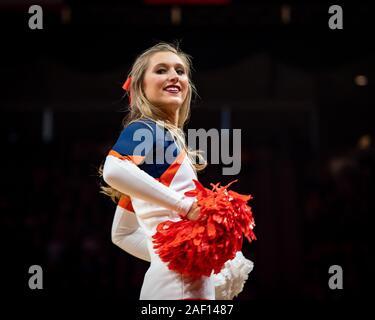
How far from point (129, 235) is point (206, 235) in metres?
0.39

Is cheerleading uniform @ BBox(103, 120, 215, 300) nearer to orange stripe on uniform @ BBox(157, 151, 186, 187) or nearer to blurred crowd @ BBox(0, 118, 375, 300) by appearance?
orange stripe on uniform @ BBox(157, 151, 186, 187)

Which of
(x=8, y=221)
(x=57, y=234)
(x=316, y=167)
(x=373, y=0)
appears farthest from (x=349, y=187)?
(x=8, y=221)

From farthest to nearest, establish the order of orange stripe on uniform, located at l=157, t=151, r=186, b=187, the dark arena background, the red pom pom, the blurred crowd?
the blurred crowd < the dark arena background < orange stripe on uniform, located at l=157, t=151, r=186, b=187 < the red pom pom

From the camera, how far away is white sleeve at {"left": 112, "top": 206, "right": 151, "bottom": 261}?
2135mm

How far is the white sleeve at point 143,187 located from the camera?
187 centimetres

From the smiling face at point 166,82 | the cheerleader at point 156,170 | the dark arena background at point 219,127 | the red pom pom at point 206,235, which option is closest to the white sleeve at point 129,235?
the cheerleader at point 156,170

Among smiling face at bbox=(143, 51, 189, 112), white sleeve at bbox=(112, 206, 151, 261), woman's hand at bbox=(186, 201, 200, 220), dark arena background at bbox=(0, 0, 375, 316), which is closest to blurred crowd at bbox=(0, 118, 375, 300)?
dark arena background at bbox=(0, 0, 375, 316)

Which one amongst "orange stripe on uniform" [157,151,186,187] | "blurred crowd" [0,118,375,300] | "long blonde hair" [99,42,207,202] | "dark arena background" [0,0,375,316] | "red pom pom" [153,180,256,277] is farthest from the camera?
"blurred crowd" [0,118,375,300]

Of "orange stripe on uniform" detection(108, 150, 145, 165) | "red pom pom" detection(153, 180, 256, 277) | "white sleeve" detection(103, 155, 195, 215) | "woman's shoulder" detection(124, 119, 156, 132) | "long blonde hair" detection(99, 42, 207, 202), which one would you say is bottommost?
"red pom pom" detection(153, 180, 256, 277)

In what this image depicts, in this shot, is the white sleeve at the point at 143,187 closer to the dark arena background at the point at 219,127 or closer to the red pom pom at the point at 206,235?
the red pom pom at the point at 206,235

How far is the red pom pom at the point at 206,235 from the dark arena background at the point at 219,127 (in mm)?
1887

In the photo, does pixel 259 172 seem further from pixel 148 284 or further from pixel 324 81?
pixel 148 284

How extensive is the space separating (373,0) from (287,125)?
3.04ft

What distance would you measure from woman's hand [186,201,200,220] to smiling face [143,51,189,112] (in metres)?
0.40
